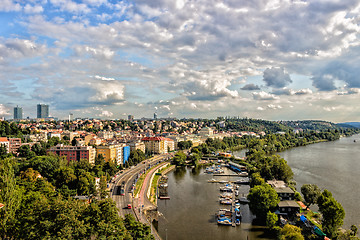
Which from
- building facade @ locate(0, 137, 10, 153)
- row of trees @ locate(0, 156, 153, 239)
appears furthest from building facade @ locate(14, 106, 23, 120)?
row of trees @ locate(0, 156, 153, 239)

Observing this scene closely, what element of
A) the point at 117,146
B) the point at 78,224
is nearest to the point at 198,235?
the point at 78,224

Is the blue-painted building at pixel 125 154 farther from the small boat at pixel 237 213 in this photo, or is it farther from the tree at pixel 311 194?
the tree at pixel 311 194

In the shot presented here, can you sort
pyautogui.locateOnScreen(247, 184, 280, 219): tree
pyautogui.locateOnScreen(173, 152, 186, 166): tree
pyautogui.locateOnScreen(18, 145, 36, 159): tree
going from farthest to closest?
pyautogui.locateOnScreen(173, 152, 186, 166): tree < pyautogui.locateOnScreen(18, 145, 36, 159): tree < pyautogui.locateOnScreen(247, 184, 280, 219): tree

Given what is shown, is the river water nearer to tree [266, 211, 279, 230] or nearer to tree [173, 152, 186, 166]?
tree [266, 211, 279, 230]

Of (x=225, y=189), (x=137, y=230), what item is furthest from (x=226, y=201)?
(x=137, y=230)

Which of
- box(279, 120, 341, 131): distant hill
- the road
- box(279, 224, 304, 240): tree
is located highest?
box(279, 120, 341, 131): distant hill

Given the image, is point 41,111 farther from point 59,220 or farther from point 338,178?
point 59,220

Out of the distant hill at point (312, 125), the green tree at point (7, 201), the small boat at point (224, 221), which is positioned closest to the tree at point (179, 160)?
the small boat at point (224, 221)
